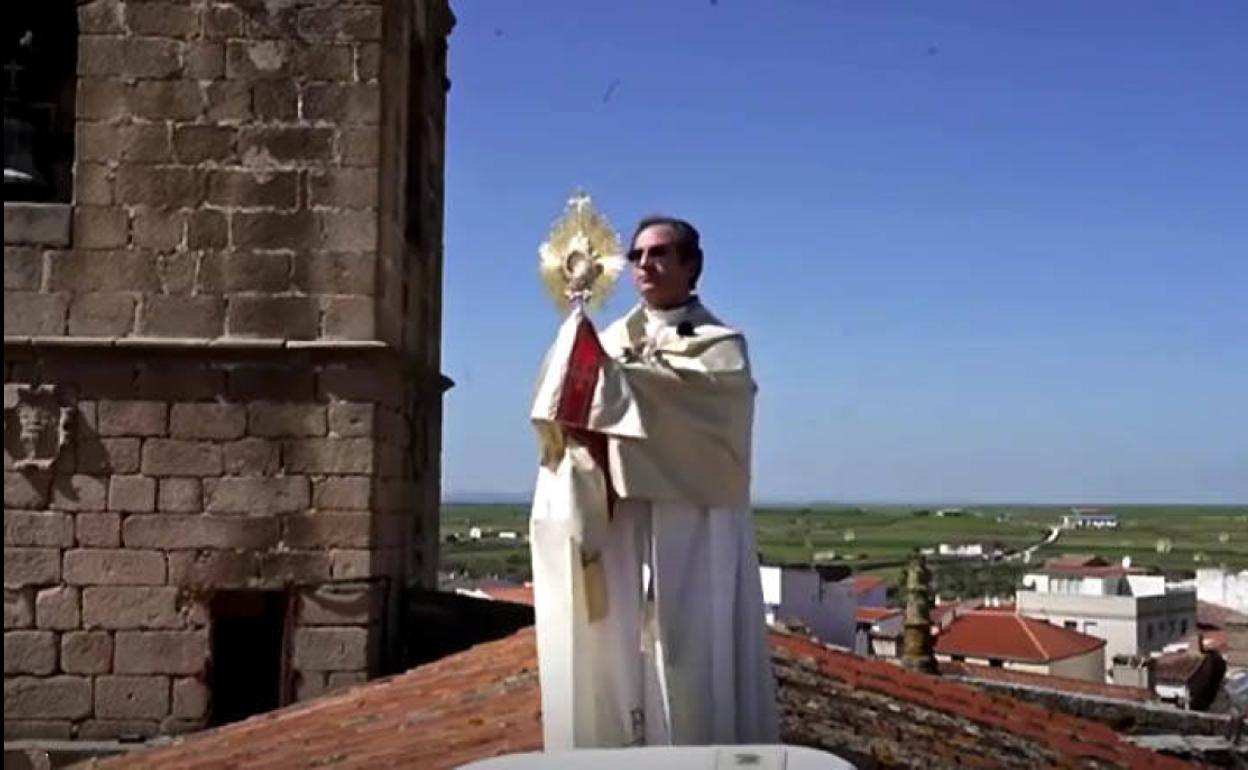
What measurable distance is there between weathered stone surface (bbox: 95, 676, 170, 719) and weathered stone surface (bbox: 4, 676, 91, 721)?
77 mm

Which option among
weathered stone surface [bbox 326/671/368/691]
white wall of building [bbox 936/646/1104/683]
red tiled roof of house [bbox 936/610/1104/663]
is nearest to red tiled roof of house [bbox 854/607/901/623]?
red tiled roof of house [bbox 936/610/1104/663]

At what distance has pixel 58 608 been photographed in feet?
27.6

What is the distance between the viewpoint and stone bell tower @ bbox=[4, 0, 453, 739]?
8.41 metres

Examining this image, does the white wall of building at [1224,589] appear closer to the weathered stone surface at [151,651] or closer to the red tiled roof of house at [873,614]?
the red tiled roof of house at [873,614]

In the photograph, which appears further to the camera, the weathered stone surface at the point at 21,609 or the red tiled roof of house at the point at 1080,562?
the red tiled roof of house at the point at 1080,562

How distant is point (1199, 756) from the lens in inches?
331

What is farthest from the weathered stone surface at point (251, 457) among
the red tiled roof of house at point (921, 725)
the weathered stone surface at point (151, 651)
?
the red tiled roof of house at point (921, 725)

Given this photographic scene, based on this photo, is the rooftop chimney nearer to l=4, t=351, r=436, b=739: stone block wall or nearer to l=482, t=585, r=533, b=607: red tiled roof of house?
l=482, t=585, r=533, b=607: red tiled roof of house

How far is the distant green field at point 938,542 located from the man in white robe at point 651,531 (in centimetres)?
6939

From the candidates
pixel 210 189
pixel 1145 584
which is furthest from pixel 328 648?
pixel 1145 584

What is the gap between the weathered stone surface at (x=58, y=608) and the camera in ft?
27.5

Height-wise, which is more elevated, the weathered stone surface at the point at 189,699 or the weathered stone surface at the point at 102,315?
the weathered stone surface at the point at 102,315

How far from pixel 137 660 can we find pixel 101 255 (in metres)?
2.10

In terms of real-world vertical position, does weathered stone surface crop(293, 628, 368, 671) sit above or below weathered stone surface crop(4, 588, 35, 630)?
below
